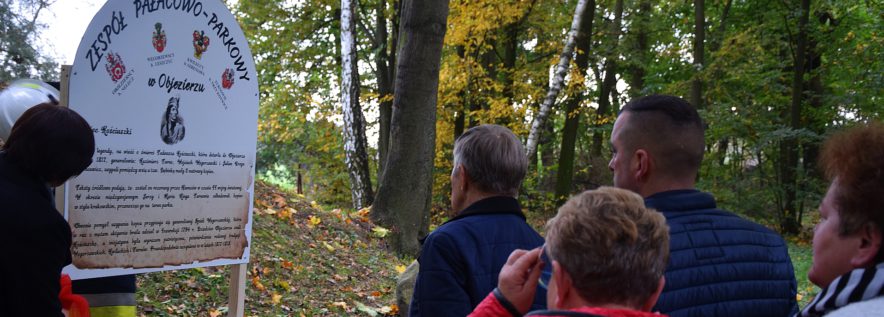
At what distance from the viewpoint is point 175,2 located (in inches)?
157

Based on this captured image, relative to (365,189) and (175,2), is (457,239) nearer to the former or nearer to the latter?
(175,2)

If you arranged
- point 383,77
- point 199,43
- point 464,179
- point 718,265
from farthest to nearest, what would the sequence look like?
point 383,77
point 199,43
point 464,179
point 718,265

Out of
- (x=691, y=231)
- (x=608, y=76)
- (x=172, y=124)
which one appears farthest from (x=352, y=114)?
(x=608, y=76)

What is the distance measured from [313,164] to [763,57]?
14.1m

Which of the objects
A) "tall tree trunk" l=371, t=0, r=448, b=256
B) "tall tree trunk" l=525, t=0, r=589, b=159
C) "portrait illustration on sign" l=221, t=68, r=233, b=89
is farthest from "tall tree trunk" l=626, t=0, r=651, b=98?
"portrait illustration on sign" l=221, t=68, r=233, b=89

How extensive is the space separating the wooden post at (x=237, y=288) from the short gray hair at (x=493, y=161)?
2299 millimetres

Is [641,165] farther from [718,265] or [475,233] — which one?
[475,233]

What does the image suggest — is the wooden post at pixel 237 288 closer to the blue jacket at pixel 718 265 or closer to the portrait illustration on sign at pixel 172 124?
the portrait illustration on sign at pixel 172 124

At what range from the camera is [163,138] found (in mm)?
3883

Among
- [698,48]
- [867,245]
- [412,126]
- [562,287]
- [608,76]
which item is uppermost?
[698,48]

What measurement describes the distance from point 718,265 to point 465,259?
91 cm

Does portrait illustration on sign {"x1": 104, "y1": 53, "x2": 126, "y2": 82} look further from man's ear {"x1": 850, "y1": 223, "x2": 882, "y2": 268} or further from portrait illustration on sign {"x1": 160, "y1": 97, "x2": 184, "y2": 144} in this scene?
man's ear {"x1": 850, "y1": 223, "x2": 882, "y2": 268}

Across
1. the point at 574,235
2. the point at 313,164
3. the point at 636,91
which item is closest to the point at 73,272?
the point at 574,235

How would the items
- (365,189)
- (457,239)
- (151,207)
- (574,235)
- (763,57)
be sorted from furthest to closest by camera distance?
(763,57) < (365,189) < (151,207) < (457,239) < (574,235)
